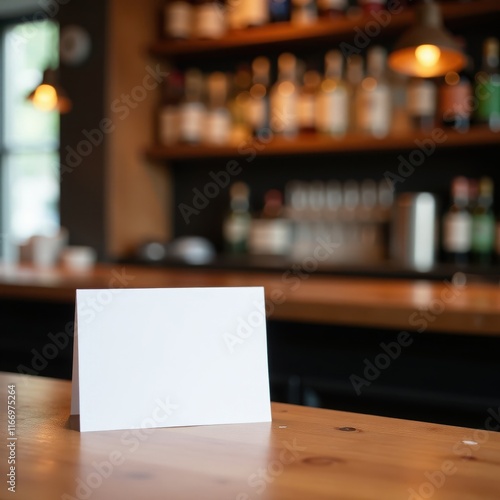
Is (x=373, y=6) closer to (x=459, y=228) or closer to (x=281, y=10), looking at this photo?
(x=281, y=10)

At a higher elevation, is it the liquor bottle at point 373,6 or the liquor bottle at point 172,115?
the liquor bottle at point 373,6

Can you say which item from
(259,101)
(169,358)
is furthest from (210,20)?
(169,358)

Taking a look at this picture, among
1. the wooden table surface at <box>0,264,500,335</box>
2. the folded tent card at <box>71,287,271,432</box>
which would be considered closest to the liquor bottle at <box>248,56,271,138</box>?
the wooden table surface at <box>0,264,500,335</box>

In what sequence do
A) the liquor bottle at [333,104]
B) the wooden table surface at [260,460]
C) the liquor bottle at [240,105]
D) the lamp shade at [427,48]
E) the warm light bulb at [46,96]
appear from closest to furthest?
1. the wooden table surface at [260,460]
2. the lamp shade at [427,48]
3. the warm light bulb at [46,96]
4. the liquor bottle at [333,104]
5. the liquor bottle at [240,105]

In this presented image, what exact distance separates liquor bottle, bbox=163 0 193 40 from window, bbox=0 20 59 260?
1.28 metres

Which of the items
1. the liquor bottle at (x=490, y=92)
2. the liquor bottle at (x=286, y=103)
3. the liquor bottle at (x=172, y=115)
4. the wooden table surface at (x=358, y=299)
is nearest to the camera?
the wooden table surface at (x=358, y=299)

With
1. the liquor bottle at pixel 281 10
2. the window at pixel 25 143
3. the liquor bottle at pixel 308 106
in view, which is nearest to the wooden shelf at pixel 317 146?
the liquor bottle at pixel 308 106

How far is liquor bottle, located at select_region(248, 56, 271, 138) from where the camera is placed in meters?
Answer: 2.85

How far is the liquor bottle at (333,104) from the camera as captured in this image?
8.82ft

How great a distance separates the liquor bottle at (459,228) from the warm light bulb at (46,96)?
143cm

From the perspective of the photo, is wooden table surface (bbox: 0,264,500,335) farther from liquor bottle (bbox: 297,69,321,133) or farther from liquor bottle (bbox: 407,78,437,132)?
liquor bottle (bbox: 297,69,321,133)

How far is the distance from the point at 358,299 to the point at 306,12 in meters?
1.71

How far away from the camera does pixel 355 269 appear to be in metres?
2.44

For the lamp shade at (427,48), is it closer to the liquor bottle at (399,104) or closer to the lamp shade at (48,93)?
the liquor bottle at (399,104)
